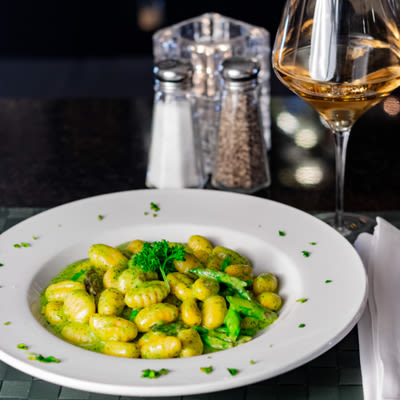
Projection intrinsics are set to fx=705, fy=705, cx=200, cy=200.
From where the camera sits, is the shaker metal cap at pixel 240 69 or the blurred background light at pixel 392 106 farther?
the blurred background light at pixel 392 106

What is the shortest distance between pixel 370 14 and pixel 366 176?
0.47 metres

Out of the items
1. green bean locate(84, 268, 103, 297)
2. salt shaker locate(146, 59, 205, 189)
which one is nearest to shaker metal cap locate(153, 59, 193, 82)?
salt shaker locate(146, 59, 205, 189)

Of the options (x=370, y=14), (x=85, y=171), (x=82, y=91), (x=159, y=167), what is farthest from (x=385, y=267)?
(x=82, y=91)

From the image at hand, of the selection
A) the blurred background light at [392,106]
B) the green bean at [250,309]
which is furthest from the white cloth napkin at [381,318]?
the blurred background light at [392,106]

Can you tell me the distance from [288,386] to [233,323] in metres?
0.10

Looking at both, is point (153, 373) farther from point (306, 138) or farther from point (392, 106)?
point (392, 106)

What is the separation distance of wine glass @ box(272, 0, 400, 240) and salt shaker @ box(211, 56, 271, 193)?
28 cm

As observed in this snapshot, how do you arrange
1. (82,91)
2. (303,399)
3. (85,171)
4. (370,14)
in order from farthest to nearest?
(82,91) < (85,171) < (370,14) < (303,399)

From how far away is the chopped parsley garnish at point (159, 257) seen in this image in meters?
0.95

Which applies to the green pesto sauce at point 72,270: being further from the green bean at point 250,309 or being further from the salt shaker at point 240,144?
the salt shaker at point 240,144

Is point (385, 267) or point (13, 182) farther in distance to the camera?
point (13, 182)

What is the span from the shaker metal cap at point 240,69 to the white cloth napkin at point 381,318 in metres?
0.38

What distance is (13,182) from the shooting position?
57.7 inches

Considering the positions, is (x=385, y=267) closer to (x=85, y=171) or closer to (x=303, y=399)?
(x=303, y=399)
